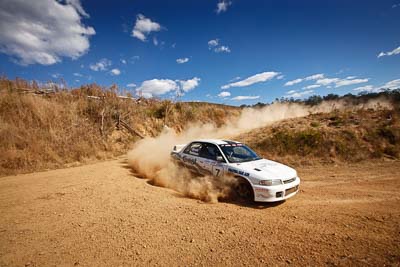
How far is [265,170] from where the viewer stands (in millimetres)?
5102

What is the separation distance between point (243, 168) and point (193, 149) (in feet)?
6.87

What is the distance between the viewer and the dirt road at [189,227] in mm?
2881

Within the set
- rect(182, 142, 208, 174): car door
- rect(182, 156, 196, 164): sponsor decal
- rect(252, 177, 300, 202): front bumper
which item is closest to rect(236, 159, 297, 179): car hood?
rect(252, 177, 300, 202): front bumper

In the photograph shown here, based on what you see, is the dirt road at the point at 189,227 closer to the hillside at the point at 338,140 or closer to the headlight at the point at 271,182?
the headlight at the point at 271,182

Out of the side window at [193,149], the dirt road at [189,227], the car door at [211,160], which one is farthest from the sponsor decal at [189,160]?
the dirt road at [189,227]

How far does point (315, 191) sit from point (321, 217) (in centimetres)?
182

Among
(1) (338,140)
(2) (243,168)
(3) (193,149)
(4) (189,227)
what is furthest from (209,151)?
(1) (338,140)

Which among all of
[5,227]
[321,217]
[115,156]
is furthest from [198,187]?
[115,156]

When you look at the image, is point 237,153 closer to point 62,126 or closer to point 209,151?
point 209,151

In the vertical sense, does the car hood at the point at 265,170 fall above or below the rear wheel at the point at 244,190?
above

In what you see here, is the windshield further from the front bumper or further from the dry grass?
the dry grass

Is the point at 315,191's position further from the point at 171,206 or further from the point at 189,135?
the point at 189,135

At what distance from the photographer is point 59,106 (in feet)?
38.1

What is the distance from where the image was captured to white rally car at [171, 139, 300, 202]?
15.5 feet
